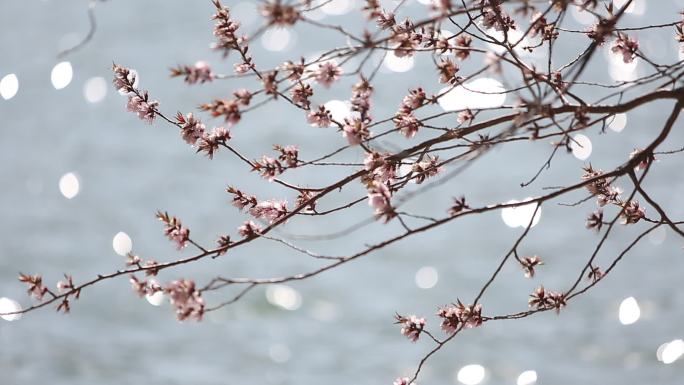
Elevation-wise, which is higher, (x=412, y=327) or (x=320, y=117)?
(x=320, y=117)

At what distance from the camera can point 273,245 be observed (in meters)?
5.93

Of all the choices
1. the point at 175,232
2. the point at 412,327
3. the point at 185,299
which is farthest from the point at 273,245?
the point at 185,299

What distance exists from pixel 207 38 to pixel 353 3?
54.7 inches

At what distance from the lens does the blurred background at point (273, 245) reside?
190 inches

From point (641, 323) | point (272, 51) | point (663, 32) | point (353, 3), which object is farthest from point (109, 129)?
point (663, 32)

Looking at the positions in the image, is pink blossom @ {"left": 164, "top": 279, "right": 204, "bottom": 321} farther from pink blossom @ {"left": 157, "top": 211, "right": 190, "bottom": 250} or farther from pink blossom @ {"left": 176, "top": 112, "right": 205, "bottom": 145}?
pink blossom @ {"left": 176, "top": 112, "right": 205, "bottom": 145}

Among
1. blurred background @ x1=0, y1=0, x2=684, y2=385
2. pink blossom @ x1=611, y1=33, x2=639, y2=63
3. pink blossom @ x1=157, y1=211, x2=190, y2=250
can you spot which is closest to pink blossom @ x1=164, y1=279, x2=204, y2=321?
pink blossom @ x1=157, y1=211, x2=190, y2=250

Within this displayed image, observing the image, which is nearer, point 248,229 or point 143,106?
point 248,229

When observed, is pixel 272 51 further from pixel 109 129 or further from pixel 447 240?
pixel 447 240

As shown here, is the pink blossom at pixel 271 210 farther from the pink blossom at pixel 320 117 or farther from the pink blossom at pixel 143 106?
the pink blossom at pixel 143 106

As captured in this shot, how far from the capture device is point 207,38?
7738mm

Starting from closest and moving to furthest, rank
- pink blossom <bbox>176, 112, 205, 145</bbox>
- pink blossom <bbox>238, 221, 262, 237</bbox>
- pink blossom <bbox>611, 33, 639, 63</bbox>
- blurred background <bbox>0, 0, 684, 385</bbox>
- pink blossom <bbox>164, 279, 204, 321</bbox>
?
1. pink blossom <bbox>164, 279, 204, 321</bbox>
2. pink blossom <bbox>238, 221, 262, 237</bbox>
3. pink blossom <bbox>176, 112, 205, 145</bbox>
4. pink blossom <bbox>611, 33, 639, 63</bbox>
5. blurred background <bbox>0, 0, 684, 385</bbox>

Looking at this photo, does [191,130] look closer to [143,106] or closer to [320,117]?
[143,106]

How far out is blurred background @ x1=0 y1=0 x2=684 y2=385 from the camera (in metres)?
4.83
